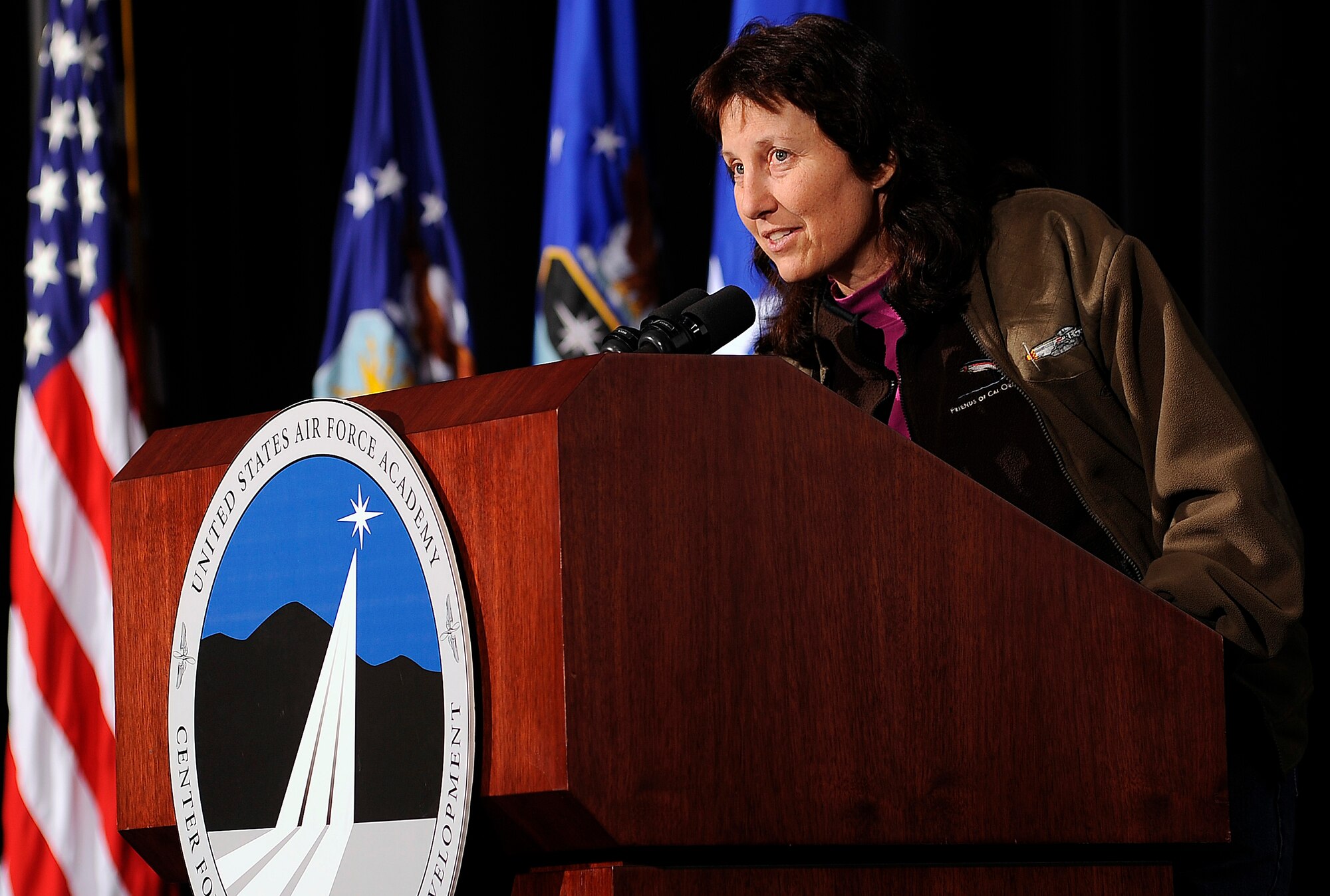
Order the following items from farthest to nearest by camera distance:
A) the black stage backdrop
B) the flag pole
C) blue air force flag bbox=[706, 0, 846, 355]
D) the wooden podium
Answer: the flag pole, blue air force flag bbox=[706, 0, 846, 355], the black stage backdrop, the wooden podium

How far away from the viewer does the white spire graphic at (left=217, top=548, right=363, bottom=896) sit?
0.87 meters

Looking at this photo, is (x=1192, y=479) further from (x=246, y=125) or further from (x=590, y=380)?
(x=246, y=125)


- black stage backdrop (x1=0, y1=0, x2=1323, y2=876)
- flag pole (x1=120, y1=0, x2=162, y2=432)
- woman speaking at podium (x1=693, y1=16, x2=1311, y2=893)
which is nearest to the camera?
woman speaking at podium (x1=693, y1=16, x2=1311, y2=893)

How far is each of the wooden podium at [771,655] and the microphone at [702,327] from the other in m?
0.20

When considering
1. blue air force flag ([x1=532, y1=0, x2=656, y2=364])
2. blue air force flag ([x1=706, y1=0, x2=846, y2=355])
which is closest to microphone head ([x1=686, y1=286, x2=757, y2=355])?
blue air force flag ([x1=706, y1=0, x2=846, y2=355])

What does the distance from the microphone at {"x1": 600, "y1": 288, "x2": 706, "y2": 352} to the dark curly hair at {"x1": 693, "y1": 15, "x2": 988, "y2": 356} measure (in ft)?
1.25

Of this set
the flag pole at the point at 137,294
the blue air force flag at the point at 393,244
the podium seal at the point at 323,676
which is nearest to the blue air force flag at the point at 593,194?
the blue air force flag at the point at 393,244

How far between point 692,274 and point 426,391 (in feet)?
7.45

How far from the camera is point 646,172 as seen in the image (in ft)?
9.64

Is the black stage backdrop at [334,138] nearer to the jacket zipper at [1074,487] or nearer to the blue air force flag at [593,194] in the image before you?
the blue air force flag at [593,194]

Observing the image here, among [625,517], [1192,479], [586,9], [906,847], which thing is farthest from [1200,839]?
[586,9]

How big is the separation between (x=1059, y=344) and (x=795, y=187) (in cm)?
31

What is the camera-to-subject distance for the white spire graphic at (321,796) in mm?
867

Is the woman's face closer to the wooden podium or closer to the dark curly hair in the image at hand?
the dark curly hair
